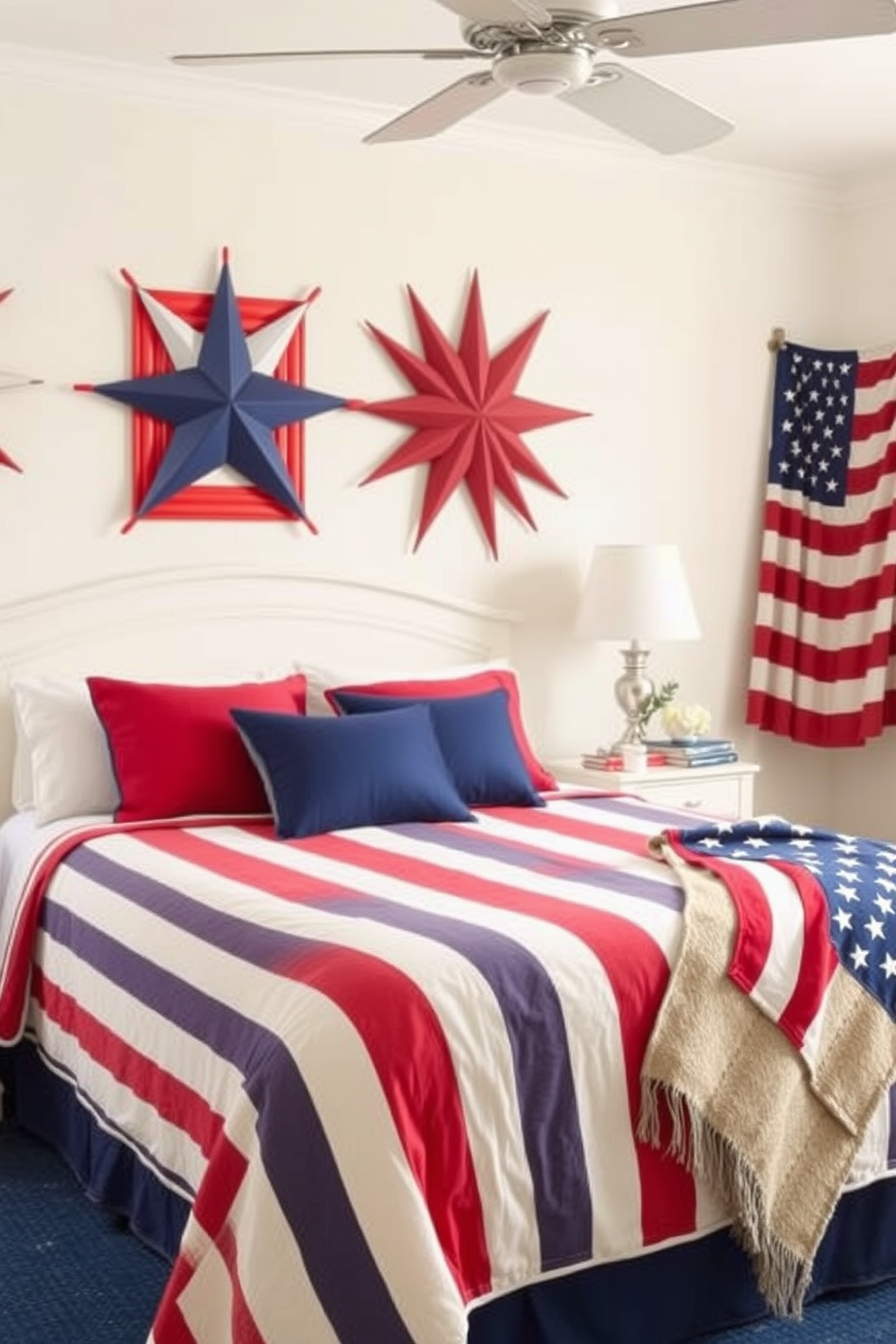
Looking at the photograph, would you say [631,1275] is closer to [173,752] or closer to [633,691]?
[173,752]

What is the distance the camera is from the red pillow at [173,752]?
384 centimetres

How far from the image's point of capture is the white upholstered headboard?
13.9 feet

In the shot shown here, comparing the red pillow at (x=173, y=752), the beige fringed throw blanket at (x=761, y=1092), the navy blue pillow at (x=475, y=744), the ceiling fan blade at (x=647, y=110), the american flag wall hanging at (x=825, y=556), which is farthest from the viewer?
the american flag wall hanging at (x=825, y=556)

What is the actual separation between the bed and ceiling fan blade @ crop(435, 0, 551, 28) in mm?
1525

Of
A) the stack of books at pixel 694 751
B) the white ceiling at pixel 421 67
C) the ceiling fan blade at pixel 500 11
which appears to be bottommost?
the stack of books at pixel 694 751

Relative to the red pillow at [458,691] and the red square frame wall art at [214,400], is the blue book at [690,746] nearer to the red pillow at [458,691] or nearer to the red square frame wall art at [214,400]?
the red pillow at [458,691]

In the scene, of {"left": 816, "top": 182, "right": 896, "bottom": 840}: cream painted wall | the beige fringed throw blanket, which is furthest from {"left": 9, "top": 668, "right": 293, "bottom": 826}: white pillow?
{"left": 816, "top": 182, "right": 896, "bottom": 840}: cream painted wall

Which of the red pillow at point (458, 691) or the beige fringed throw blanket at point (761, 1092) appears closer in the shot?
the beige fringed throw blanket at point (761, 1092)

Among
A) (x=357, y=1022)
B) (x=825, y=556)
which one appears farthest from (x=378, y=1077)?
(x=825, y=556)

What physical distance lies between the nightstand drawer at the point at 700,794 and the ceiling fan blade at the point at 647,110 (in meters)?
2.05

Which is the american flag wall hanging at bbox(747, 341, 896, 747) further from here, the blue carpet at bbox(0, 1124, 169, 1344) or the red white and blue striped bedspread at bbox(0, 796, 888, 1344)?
the blue carpet at bbox(0, 1124, 169, 1344)

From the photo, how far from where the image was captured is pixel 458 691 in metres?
4.39

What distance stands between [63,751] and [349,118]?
78.3 inches

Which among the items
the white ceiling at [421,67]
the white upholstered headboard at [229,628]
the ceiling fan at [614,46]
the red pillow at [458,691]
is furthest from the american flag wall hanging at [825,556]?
the ceiling fan at [614,46]
